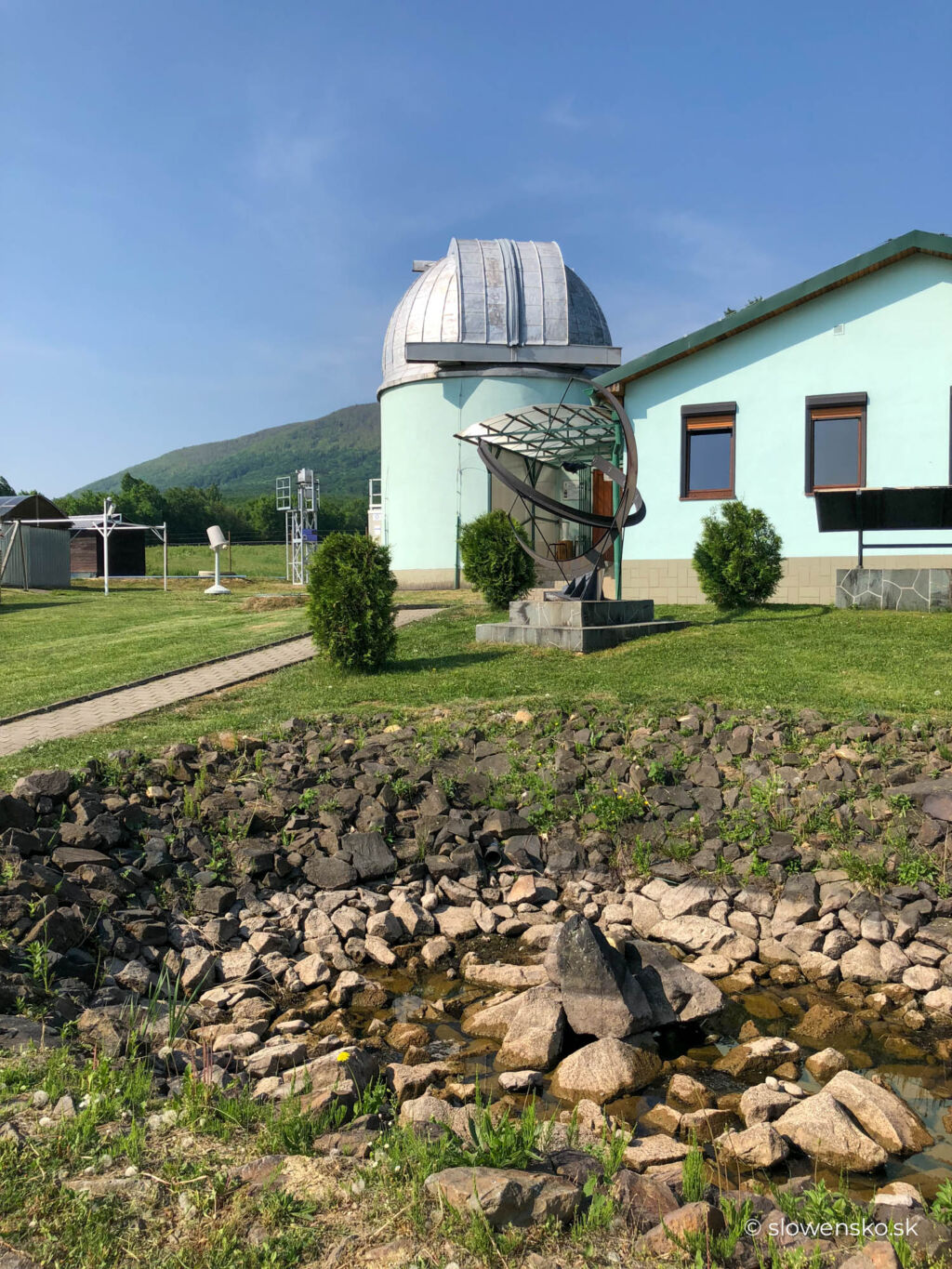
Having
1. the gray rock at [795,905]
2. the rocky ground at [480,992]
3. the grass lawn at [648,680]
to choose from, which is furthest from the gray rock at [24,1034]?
the gray rock at [795,905]

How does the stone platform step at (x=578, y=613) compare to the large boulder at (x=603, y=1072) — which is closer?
the large boulder at (x=603, y=1072)

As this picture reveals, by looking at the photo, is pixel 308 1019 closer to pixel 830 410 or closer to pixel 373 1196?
pixel 373 1196

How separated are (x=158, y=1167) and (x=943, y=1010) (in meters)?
4.29

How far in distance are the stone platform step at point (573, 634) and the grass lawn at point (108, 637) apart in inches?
174

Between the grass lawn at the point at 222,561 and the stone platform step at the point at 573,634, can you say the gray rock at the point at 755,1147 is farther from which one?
the grass lawn at the point at 222,561

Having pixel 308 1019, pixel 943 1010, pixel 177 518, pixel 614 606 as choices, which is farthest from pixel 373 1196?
pixel 177 518

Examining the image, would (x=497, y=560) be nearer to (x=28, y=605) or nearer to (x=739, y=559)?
(x=739, y=559)

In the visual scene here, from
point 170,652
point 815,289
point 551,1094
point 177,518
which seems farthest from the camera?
point 177,518

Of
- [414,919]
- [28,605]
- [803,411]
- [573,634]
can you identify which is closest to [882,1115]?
[414,919]

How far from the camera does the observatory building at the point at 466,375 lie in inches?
1016

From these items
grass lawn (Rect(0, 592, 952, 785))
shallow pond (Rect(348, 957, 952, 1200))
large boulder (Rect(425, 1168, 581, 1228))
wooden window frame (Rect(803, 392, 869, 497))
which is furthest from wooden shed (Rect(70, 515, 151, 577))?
large boulder (Rect(425, 1168, 581, 1228))

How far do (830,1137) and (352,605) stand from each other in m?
9.26

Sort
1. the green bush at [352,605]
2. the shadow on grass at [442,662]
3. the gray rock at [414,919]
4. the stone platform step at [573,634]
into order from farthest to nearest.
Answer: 1. the stone platform step at [573,634]
2. the shadow on grass at [442,662]
3. the green bush at [352,605]
4. the gray rock at [414,919]

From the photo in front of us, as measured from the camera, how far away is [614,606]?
46.0 feet
